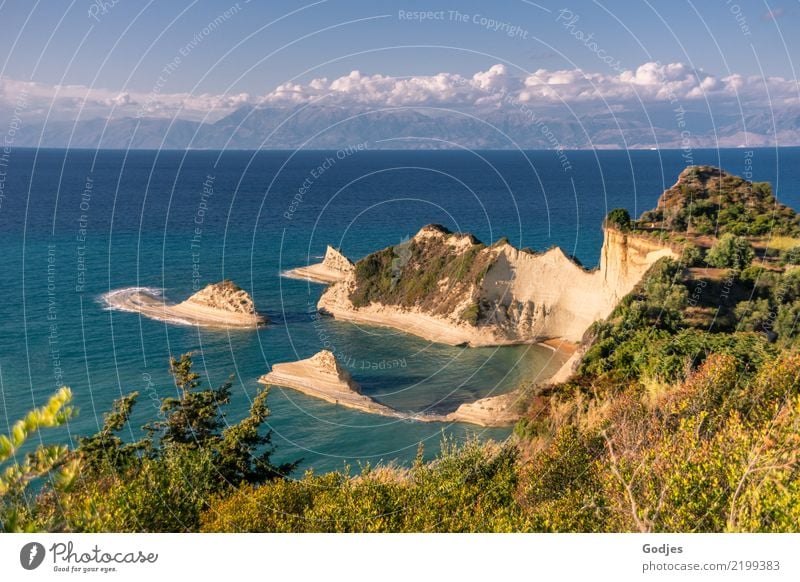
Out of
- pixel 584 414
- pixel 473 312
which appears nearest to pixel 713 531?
pixel 584 414

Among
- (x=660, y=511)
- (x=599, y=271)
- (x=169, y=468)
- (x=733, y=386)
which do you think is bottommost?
(x=169, y=468)

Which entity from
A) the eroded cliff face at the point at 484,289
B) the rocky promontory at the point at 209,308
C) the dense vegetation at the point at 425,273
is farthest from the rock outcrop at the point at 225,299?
the dense vegetation at the point at 425,273

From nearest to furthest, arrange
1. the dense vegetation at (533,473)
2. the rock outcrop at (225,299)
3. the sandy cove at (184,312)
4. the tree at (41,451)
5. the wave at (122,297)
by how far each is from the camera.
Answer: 1. the tree at (41,451)
2. the dense vegetation at (533,473)
3. the sandy cove at (184,312)
4. the rock outcrop at (225,299)
5. the wave at (122,297)

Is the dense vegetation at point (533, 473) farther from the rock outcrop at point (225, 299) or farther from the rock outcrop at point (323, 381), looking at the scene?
the rock outcrop at point (225, 299)

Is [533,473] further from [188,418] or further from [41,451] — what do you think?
[41,451]

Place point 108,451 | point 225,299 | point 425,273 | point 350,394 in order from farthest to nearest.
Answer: point 425,273 → point 225,299 → point 350,394 → point 108,451

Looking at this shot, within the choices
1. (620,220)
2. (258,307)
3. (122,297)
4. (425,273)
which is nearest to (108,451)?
(620,220)

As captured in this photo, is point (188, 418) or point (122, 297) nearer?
point (188, 418)
